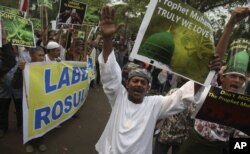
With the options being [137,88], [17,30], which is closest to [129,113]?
[137,88]

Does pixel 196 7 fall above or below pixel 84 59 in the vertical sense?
above

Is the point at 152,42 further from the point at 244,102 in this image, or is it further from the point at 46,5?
the point at 46,5

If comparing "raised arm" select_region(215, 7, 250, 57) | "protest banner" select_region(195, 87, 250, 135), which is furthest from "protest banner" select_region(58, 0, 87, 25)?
"raised arm" select_region(215, 7, 250, 57)

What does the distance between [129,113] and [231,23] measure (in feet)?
3.39

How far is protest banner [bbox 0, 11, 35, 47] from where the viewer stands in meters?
6.05

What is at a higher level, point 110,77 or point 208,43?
point 208,43

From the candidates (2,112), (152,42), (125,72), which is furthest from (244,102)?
(2,112)

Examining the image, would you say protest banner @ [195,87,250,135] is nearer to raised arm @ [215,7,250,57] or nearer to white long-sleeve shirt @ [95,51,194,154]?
white long-sleeve shirt @ [95,51,194,154]

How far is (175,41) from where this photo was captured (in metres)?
3.15

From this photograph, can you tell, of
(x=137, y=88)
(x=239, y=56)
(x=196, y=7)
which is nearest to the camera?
(x=239, y=56)

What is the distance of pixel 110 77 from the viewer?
10.8 ft

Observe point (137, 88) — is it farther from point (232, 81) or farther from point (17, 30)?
point (17, 30)

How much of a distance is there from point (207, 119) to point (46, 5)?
271 inches

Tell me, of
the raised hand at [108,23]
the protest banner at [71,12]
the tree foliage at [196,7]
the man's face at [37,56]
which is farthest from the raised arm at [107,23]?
the tree foliage at [196,7]
